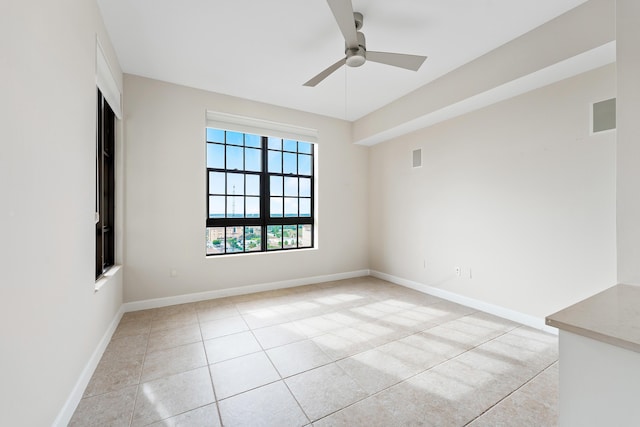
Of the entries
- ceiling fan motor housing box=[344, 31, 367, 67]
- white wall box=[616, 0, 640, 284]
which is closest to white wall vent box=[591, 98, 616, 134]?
white wall box=[616, 0, 640, 284]

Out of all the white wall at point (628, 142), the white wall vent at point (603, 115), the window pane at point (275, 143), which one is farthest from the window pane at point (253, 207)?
the white wall vent at point (603, 115)

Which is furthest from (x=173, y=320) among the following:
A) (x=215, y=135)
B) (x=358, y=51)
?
(x=358, y=51)

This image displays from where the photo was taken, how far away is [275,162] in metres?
4.34

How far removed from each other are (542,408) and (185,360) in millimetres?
2501

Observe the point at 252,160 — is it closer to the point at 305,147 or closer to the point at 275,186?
the point at 275,186

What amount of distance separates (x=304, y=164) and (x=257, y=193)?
0.97 m

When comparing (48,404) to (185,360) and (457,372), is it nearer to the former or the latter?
(185,360)

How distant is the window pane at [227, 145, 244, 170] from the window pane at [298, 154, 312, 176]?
38.3 inches

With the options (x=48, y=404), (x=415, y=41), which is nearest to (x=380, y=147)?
(x=415, y=41)

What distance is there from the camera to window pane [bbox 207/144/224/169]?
12.6 feet

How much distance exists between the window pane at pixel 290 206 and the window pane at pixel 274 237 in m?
0.26

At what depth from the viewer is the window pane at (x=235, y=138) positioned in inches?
157

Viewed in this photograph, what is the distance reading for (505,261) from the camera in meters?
3.05

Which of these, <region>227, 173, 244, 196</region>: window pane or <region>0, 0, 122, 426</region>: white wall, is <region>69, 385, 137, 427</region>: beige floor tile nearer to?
<region>0, 0, 122, 426</region>: white wall
